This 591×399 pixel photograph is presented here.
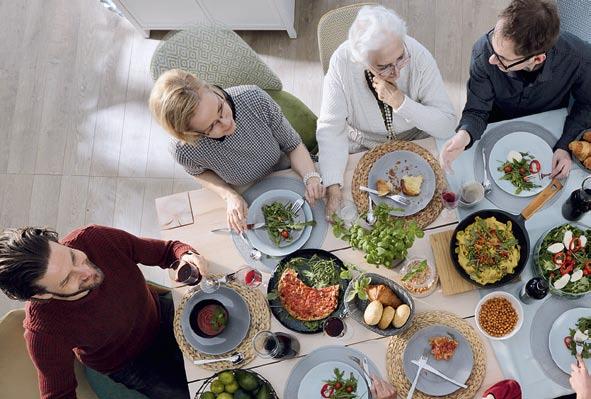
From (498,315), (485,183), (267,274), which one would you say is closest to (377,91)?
(485,183)

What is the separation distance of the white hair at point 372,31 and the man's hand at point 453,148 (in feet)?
1.26

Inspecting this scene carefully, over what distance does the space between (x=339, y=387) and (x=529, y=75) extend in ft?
4.08

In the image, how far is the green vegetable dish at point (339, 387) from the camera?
1.65 meters

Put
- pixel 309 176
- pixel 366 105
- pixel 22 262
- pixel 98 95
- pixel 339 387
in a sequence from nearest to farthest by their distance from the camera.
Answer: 1. pixel 22 262
2. pixel 339 387
3. pixel 309 176
4. pixel 366 105
5. pixel 98 95

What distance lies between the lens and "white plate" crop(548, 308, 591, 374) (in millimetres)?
1610

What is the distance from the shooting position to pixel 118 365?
6.48 feet

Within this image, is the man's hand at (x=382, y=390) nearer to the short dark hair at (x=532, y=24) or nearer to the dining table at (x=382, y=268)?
the dining table at (x=382, y=268)

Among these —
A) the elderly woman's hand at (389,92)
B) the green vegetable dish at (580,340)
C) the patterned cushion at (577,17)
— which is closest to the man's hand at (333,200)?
the elderly woman's hand at (389,92)

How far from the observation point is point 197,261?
178 cm

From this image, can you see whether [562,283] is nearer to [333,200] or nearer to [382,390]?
[382,390]

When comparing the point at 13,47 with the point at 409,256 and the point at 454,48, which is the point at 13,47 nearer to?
the point at 454,48

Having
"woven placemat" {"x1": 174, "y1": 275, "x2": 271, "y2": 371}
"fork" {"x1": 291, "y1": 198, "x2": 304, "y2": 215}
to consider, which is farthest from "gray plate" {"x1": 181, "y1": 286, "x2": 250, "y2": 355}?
"fork" {"x1": 291, "y1": 198, "x2": 304, "y2": 215}

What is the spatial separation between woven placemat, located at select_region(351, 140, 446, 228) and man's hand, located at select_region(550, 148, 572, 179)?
364 mm

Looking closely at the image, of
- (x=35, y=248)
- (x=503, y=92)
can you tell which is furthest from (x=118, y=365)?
(x=503, y=92)
